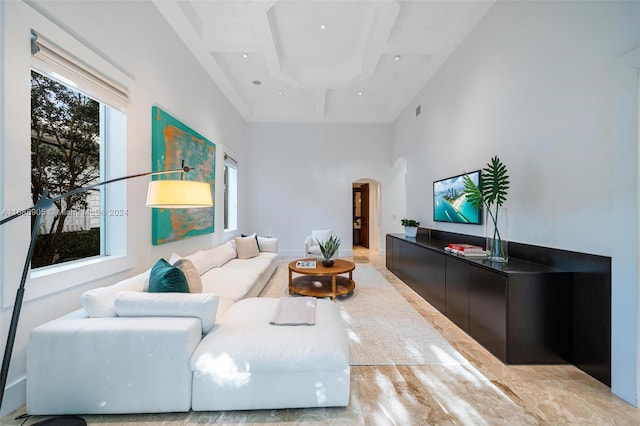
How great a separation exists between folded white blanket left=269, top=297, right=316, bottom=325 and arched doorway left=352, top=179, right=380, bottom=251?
5567mm

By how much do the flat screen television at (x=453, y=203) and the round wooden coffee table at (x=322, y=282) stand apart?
1637 millimetres

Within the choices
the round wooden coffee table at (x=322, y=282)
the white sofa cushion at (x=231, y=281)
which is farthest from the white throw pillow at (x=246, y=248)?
the round wooden coffee table at (x=322, y=282)

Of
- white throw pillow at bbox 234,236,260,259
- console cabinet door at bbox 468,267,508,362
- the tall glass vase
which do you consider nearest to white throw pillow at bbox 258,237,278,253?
white throw pillow at bbox 234,236,260,259

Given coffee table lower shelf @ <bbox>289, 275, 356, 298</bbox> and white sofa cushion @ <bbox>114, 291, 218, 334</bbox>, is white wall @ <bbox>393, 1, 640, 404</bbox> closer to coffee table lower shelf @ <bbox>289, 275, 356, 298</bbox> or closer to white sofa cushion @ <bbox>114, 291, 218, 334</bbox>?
coffee table lower shelf @ <bbox>289, 275, 356, 298</bbox>

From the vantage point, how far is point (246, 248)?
4320 millimetres

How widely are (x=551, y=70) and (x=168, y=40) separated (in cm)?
409

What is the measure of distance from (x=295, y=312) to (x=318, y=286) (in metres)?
1.50

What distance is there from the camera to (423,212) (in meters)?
4.74

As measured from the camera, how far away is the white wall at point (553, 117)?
1735 mm

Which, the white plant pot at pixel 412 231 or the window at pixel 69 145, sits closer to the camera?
the window at pixel 69 145

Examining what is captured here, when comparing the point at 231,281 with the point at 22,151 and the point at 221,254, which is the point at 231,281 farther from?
the point at 22,151

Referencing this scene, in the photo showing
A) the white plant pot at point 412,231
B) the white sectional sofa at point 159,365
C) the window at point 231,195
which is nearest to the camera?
the white sectional sofa at point 159,365

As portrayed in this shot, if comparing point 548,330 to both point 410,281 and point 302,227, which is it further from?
point 302,227

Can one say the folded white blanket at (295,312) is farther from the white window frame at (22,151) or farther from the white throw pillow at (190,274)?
the white window frame at (22,151)
